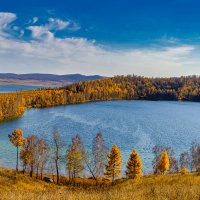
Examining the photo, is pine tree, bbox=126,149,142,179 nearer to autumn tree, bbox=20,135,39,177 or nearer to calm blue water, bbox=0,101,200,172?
calm blue water, bbox=0,101,200,172

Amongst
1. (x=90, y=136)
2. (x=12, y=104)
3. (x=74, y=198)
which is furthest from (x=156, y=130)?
(x=74, y=198)

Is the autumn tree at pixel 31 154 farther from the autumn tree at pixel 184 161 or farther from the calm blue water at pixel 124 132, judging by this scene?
the autumn tree at pixel 184 161

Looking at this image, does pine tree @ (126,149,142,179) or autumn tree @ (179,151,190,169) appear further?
autumn tree @ (179,151,190,169)

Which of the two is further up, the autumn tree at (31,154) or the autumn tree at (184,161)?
the autumn tree at (31,154)

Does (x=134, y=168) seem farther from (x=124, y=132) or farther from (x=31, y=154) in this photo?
(x=124, y=132)

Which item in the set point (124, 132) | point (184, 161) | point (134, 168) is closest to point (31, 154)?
point (134, 168)

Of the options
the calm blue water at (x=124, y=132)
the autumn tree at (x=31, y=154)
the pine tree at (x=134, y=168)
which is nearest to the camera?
the pine tree at (x=134, y=168)

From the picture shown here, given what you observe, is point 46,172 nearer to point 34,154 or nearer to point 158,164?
point 34,154

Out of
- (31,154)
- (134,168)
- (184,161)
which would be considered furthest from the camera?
(184,161)

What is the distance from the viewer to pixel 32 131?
345ft

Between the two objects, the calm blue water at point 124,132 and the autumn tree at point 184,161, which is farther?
the calm blue water at point 124,132

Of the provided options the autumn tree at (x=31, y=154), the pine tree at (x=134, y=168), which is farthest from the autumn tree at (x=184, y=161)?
the autumn tree at (x=31, y=154)

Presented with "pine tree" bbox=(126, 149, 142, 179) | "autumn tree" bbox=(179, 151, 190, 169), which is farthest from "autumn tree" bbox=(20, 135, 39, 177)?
"autumn tree" bbox=(179, 151, 190, 169)

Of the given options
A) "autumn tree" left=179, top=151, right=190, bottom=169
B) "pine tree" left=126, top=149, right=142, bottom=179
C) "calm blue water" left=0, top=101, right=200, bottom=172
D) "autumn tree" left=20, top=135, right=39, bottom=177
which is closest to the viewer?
"pine tree" left=126, top=149, right=142, bottom=179
